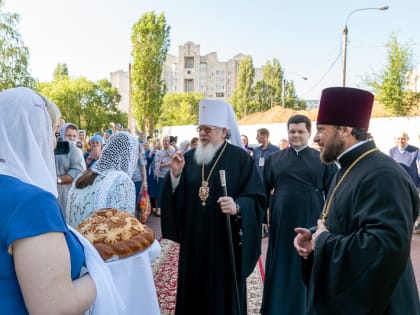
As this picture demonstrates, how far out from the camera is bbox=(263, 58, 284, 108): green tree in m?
57.1

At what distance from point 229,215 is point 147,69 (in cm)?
3557

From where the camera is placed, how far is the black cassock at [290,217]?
12.4 ft

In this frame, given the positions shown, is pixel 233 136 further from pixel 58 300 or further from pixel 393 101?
pixel 393 101

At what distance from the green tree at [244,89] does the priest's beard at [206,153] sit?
56065 millimetres

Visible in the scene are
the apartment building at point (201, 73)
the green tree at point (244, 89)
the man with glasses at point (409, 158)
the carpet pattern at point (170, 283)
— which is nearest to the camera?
the carpet pattern at point (170, 283)

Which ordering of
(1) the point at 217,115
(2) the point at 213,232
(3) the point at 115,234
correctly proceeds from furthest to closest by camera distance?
(1) the point at 217,115 < (2) the point at 213,232 < (3) the point at 115,234

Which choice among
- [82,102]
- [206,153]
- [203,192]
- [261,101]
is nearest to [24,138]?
→ [203,192]

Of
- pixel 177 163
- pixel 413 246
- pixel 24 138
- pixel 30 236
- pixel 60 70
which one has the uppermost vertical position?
pixel 60 70

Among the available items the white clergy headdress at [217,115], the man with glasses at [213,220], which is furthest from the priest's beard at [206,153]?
the white clergy headdress at [217,115]

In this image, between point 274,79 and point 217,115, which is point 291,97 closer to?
point 274,79

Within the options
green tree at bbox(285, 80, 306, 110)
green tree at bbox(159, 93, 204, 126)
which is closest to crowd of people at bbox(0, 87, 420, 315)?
green tree at bbox(285, 80, 306, 110)

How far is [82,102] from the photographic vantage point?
144 ft

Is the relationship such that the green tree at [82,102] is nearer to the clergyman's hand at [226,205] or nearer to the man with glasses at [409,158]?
the man with glasses at [409,158]

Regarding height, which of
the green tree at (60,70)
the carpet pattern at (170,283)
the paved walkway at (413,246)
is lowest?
the paved walkway at (413,246)
